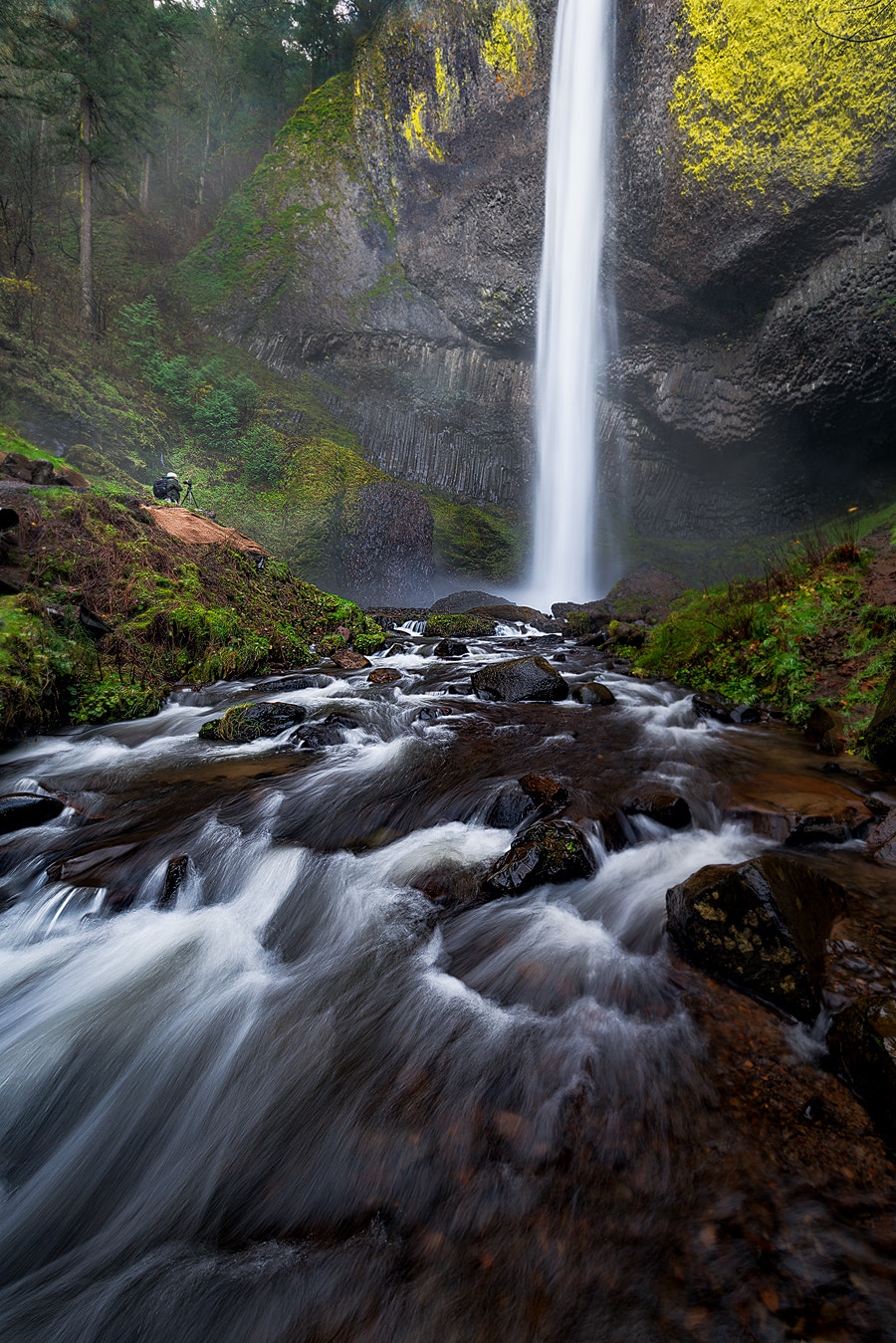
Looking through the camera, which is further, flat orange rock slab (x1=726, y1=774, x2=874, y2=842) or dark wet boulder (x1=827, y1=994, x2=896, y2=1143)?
flat orange rock slab (x1=726, y1=774, x2=874, y2=842)

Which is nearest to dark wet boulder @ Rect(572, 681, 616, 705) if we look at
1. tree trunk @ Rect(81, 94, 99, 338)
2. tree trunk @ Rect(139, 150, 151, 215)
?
tree trunk @ Rect(81, 94, 99, 338)

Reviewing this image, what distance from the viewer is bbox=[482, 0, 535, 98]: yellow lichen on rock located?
61.8ft

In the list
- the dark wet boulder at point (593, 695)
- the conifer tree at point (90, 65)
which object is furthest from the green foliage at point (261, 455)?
the dark wet boulder at point (593, 695)

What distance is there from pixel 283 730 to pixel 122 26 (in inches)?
895

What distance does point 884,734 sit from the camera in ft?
13.2

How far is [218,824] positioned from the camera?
3758 mm

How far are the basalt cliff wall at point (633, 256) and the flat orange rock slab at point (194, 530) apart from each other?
13903 mm

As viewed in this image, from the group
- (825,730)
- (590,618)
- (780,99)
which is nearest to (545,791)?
(825,730)

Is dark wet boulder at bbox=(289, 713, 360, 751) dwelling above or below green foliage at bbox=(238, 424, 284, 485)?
below

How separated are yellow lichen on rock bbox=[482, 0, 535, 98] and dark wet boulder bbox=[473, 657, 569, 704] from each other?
24565 mm

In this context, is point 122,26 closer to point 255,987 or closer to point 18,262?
point 18,262

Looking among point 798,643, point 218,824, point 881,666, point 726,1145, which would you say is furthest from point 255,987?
point 798,643

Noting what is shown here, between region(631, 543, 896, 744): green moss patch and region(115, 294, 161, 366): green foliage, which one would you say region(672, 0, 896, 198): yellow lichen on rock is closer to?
region(631, 543, 896, 744): green moss patch

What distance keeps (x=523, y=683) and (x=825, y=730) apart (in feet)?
10.5
